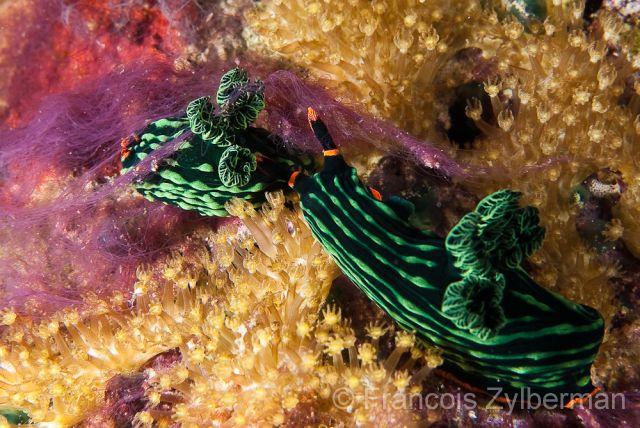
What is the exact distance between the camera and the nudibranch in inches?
117

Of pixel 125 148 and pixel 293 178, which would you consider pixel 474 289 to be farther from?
pixel 125 148

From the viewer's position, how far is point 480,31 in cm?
338

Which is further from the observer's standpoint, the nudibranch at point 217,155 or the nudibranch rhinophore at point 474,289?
the nudibranch at point 217,155

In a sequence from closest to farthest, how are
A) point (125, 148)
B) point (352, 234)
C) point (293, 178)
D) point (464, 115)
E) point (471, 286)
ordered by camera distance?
point (471, 286), point (352, 234), point (293, 178), point (125, 148), point (464, 115)

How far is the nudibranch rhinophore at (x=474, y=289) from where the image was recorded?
2.16 meters

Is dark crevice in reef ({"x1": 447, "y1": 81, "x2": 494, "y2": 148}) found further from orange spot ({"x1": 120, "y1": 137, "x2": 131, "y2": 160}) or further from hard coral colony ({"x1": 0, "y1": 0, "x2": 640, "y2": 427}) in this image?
orange spot ({"x1": 120, "y1": 137, "x2": 131, "y2": 160})

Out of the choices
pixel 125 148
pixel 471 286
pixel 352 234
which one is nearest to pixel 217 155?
pixel 125 148

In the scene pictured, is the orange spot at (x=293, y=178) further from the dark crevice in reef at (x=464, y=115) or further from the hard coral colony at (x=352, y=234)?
the dark crevice in reef at (x=464, y=115)

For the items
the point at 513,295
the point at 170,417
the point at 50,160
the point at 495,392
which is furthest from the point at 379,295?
the point at 50,160

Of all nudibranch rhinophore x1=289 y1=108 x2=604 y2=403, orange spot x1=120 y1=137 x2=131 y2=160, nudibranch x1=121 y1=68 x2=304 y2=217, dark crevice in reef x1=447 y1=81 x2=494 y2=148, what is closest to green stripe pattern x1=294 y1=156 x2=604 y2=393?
nudibranch rhinophore x1=289 y1=108 x2=604 y2=403

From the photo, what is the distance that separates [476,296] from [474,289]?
0.04m

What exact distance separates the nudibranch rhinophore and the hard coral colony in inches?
0.5

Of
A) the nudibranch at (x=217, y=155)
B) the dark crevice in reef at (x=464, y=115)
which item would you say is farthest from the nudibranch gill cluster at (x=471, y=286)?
the dark crevice in reef at (x=464, y=115)

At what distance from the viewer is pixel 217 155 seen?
3.29 m
